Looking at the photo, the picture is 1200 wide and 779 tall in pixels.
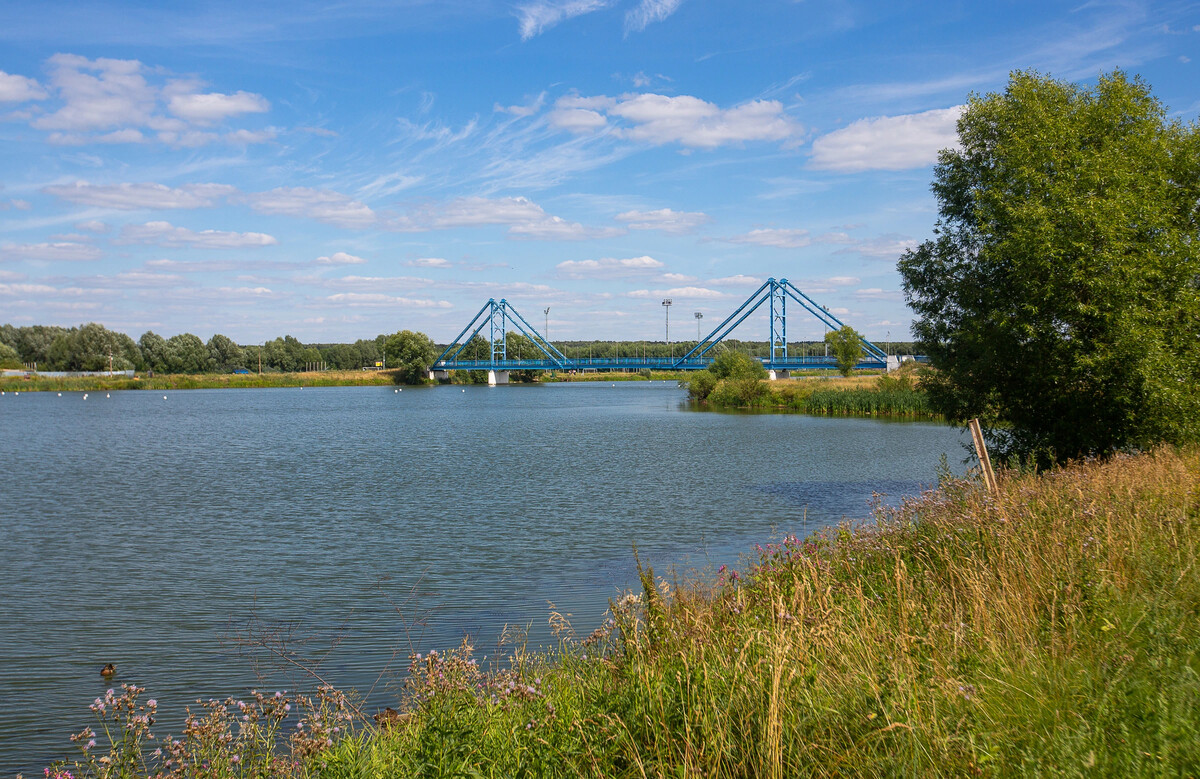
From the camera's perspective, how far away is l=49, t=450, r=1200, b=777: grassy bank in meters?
3.17

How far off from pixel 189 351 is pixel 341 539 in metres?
117

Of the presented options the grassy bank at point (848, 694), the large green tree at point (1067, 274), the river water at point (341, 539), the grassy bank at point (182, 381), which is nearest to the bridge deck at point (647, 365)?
the grassy bank at point (182, 381)

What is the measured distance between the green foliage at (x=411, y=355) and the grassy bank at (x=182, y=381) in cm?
332

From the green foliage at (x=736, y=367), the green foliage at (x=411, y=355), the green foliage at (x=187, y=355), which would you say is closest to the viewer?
the green foliage at (x=736, y=367)

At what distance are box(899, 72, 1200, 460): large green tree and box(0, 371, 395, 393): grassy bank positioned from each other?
98.1m

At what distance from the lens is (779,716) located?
3322mm

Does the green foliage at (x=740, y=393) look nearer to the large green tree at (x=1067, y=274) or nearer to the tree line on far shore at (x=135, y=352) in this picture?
the large green tree at (x=1067, y=274)

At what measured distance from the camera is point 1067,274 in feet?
40.8

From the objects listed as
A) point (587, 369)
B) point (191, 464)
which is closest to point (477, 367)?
point (587, 369)

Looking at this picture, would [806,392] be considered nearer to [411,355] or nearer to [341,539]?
[341,539]

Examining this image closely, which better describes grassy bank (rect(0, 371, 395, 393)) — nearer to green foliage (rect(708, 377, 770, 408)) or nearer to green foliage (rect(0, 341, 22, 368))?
green foliage (rect(0, 341, 22, 368))

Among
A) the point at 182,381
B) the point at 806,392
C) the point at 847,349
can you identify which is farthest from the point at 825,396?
the point at 182,381

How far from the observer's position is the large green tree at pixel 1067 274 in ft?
39.2

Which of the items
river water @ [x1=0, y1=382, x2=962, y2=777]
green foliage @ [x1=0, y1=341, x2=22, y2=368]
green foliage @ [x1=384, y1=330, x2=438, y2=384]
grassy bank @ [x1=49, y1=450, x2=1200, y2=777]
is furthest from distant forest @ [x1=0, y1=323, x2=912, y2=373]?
grassy bank @ [x1=49, y1=450, x2=1200, y2=777]
